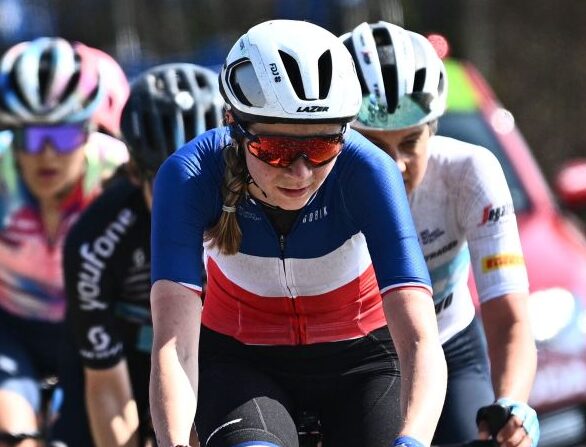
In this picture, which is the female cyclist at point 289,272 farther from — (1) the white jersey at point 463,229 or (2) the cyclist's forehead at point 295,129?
(1) the white jersey at point 463,229

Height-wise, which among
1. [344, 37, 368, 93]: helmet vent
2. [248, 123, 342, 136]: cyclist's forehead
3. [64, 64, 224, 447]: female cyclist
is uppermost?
[248, 123, 342, 136]: cyclist's forehead

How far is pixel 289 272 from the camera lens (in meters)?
4.30

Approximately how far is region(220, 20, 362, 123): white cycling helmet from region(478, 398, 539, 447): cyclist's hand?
3.29 feet

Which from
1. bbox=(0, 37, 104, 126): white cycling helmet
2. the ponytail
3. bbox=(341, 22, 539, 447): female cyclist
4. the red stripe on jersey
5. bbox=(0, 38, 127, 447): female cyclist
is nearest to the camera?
the ponytail

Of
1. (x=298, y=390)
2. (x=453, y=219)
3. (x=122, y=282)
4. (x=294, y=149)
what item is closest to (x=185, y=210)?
(x=294, y=149)

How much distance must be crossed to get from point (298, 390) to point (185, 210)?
733mm

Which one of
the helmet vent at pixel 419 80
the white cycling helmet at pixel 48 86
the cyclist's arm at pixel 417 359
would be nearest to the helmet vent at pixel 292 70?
the cyclist's arm at pixel 417 359

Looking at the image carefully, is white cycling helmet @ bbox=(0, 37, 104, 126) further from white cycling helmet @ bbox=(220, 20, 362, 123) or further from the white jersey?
white cycling helmet @ bbox=(220, 20, 362, 123)

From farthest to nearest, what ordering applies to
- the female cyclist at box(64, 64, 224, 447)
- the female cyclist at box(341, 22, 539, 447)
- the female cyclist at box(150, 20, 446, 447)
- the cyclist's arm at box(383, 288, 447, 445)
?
the female cyclist at box(64, 64, 224, 447)
the female cyclist at box(341, 22, 539, 447)
the female cyclist at box(150, 20, 446, 447)
the cyclist's arm at box(383, 288, 447, 445)

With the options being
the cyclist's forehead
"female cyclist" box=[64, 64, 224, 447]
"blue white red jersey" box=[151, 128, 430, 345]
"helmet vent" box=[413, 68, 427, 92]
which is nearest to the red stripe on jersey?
"blue white red jersey" box=[151, 128, 430, 345]

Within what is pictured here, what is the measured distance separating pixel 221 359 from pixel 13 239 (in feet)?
8.58

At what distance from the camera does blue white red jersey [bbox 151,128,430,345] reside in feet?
13.0

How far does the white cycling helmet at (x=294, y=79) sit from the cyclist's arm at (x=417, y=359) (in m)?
0.55

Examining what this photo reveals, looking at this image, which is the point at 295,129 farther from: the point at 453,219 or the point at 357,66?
the point at 453,219
